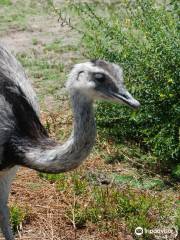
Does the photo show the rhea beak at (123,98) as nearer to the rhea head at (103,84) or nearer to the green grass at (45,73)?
the rhea head at (103,84)

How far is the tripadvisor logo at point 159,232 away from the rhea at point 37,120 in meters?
0.72

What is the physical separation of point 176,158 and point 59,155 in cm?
152

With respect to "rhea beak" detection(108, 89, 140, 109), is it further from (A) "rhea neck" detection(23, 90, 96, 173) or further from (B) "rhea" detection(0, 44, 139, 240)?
(A) "rhea neck" detection(23, 90, 96, 173)

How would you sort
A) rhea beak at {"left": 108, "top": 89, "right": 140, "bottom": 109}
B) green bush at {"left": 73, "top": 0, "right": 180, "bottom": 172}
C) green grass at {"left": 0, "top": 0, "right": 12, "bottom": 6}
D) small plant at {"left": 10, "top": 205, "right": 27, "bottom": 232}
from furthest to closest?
1. green grass at {"left": 0, "top": 0, "right": 12, "bottom": 6}
2. green bush at {"left": 73, "top": 0, "right": 180, "bottom": 172}
3. small plant at {"left": 10, "top": 205, "right": 27, "bottom": 232}
4. rhea beak at {"left": 108, "top": 89, "right": 140, "bottom": 109}

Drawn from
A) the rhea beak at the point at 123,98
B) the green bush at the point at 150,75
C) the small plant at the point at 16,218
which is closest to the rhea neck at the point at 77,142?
the rhea beak at the point at 123,98

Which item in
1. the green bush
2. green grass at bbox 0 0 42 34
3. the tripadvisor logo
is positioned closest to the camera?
the tripadvisor logo

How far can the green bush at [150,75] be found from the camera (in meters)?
4.35

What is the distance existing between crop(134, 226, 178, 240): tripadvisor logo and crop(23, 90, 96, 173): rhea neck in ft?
2.88

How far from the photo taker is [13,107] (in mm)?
3406

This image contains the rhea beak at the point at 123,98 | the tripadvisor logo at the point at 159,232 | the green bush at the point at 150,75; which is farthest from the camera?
the green bush at the point at 150,75

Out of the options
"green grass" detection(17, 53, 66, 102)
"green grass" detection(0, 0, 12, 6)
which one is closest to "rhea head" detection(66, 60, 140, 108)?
"green grass" detection(17, 53, 66, 102)

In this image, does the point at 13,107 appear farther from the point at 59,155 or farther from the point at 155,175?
the point at 155,175

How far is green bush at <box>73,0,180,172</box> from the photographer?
435 centimetres

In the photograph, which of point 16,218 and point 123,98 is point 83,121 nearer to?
point 123,98
